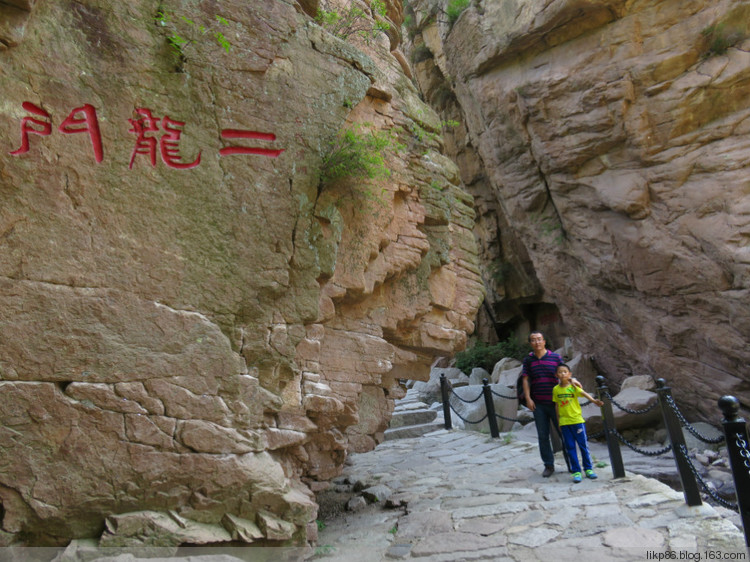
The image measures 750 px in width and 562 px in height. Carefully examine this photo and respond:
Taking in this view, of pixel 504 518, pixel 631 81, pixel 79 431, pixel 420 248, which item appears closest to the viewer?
pixel 79 431

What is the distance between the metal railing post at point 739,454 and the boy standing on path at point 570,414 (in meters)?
1.96

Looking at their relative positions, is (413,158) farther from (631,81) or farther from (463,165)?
(463,165)

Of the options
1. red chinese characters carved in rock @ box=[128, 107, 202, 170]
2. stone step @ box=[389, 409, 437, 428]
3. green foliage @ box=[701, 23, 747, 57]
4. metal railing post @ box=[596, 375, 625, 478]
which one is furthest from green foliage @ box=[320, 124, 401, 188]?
green foliage @ box=[701, 23, 747, 57]

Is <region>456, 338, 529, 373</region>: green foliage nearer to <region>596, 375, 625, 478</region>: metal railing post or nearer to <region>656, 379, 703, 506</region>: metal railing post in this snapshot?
<region>596, 375, 625, 478</region>: metal railing post

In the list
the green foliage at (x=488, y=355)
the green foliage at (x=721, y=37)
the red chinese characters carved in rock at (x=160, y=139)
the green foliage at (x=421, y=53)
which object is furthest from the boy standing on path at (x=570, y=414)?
the green foliage at (x=421, y=53)

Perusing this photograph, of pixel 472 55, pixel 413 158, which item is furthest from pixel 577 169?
pixel 413 158

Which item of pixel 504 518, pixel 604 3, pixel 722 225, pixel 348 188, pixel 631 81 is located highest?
pixel 604 3

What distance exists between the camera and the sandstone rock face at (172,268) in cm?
281

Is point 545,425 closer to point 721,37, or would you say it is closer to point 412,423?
point 412,423

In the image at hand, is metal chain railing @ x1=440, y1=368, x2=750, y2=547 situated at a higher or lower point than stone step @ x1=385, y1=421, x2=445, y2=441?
higher

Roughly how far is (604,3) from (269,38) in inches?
383

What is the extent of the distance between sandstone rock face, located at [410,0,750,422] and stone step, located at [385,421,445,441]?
222 inches

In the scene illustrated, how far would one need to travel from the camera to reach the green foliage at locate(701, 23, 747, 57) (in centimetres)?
959

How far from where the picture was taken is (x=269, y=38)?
12.9 feet
